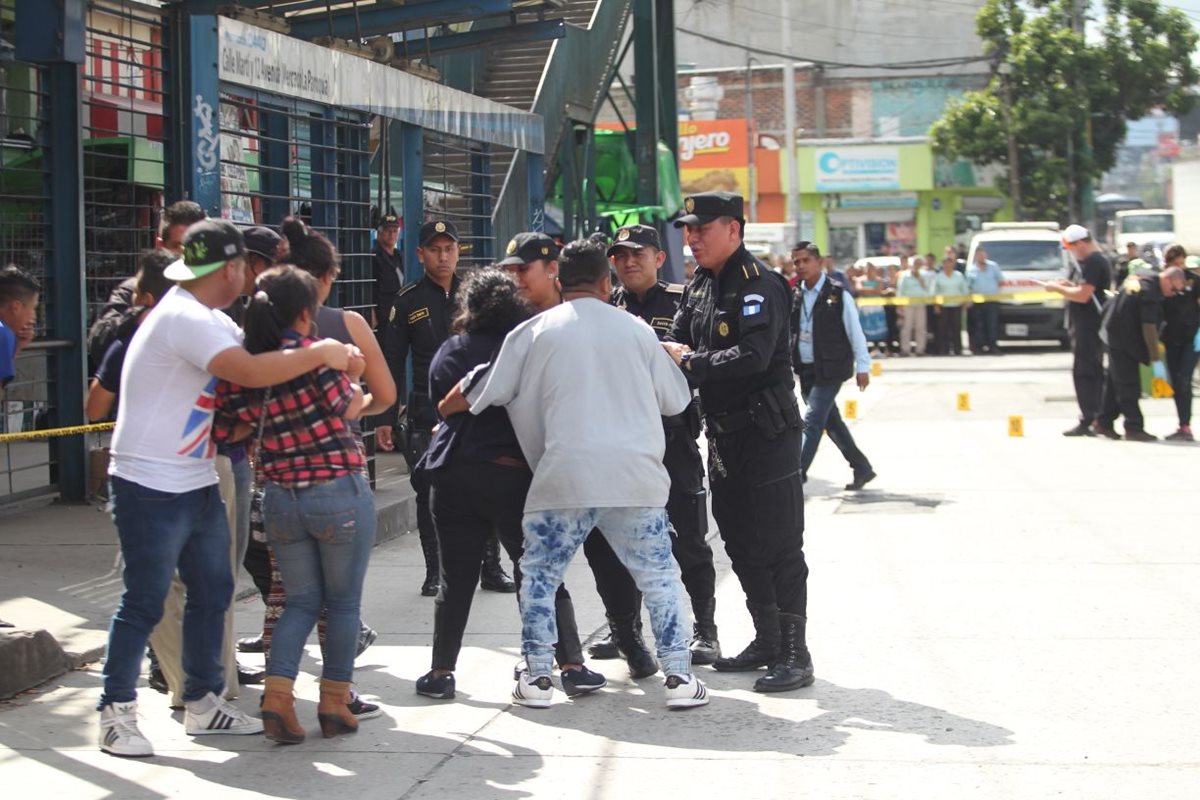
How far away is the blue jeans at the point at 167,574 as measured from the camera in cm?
533

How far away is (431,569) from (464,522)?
2.35 metres

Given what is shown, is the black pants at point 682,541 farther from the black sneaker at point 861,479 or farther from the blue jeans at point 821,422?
the black sneaker at point 861,479

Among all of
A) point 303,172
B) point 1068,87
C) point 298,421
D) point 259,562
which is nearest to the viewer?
point 298,421

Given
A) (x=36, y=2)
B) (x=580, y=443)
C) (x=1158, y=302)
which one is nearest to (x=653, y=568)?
(x=580, y=443)

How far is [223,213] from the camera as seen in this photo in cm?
905

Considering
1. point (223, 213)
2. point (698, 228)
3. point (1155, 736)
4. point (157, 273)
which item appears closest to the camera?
point (1155, 736)

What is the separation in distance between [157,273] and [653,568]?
218 centimetres

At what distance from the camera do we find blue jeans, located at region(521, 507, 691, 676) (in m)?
6.08

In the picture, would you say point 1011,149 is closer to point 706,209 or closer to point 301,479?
point 706,209

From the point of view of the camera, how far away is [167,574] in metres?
5.40

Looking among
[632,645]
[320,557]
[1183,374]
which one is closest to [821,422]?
[1183,374]

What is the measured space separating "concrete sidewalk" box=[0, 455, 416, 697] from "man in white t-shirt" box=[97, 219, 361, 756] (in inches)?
37.9

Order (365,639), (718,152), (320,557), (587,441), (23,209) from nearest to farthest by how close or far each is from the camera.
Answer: (320,557) < (587,441) < (365,639) < (23,209) < (718,152)

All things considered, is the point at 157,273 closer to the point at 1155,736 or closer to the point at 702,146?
the point at 1155,736
